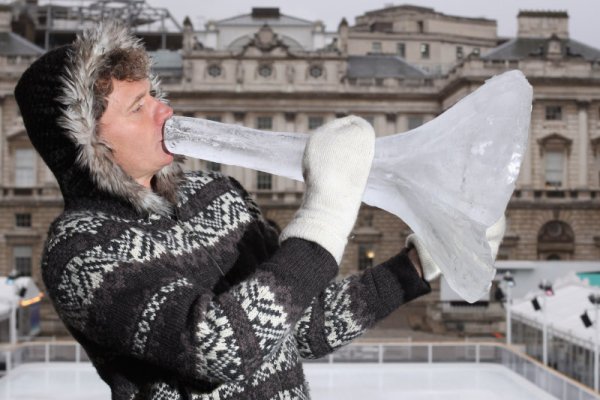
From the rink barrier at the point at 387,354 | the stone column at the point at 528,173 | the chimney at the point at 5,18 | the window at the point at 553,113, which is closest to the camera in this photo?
the rink barrier at the point at 387,354

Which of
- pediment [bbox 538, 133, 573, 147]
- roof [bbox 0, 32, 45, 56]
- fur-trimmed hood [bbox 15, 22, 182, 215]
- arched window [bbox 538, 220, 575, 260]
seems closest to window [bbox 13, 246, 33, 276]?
roof [bbox 0, 32, 45, 56]

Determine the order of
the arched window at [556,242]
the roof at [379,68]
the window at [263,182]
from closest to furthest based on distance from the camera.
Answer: the arched window at [556,242] → the window at [263,182] → the roof at [379,68]

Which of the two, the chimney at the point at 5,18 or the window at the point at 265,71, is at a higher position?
the chimney at the point at 5,18

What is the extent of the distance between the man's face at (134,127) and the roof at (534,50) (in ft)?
116

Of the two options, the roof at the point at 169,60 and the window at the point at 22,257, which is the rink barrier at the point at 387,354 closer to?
the window at the point at 22,257

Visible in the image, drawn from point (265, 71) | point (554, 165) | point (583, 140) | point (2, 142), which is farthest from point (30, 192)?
point (583, 140)

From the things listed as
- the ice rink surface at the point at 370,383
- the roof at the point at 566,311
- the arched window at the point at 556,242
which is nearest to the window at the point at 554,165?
the arched window at the point at 556,242

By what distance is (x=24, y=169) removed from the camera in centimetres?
3669

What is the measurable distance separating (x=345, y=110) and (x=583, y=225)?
1020 cm

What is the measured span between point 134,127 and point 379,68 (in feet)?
123

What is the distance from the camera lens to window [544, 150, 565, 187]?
117 ft

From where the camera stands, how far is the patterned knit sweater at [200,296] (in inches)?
60.9

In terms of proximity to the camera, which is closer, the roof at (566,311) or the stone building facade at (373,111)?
the roof at (566,311)

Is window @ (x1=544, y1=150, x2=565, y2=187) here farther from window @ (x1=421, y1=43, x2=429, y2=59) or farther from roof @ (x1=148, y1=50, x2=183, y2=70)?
roof @ (x1=148, y1=50, x2=183, y2=70)
